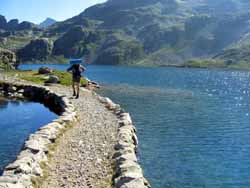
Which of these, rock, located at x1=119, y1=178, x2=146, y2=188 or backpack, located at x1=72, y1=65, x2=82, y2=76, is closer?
rock, located at x1=119, y1=178, x2=146, y2=188

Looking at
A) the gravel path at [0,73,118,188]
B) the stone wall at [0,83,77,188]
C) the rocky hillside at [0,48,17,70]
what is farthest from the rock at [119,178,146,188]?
the rocky hillside at [0,48,17,70]

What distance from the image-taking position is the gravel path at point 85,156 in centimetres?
2255

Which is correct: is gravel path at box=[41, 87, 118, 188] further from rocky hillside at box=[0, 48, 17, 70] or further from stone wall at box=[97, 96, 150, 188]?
rocky hillside at box=[0, 48, 17, 70]

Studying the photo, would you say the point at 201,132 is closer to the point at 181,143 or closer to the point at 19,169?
the point at 181,143

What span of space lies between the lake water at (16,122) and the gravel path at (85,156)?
436 centimetres

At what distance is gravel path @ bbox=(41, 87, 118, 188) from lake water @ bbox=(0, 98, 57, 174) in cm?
436

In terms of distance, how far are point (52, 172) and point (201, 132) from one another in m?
28.4

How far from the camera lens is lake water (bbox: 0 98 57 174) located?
33062mm

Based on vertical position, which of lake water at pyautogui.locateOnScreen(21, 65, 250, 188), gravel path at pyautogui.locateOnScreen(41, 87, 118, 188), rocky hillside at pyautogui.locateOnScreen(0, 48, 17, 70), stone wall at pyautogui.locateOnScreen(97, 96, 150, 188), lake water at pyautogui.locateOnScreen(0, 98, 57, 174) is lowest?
lake water at pyautogui.locateOnScreen(21, 65, 250, 188)

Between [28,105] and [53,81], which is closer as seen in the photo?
[28,105]

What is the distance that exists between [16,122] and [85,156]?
22085 mm

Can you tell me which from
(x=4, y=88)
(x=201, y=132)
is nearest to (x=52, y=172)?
(x=201, y=132)

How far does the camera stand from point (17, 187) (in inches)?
763

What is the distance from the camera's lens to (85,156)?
27.1 metres
